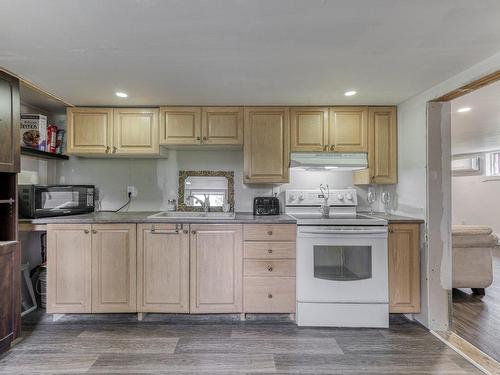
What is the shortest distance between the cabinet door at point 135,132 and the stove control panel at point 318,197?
1.48m

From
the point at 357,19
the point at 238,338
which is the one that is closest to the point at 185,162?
the point at 238,338

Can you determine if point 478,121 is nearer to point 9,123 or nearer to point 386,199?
point 386,199

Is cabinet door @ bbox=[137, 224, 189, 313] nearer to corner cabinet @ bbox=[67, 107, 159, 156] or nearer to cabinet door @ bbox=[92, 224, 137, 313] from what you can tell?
cabinet door @ bbox=[92, 224, 137, 313]

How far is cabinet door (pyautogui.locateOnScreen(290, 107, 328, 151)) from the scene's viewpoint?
2779 millimetres

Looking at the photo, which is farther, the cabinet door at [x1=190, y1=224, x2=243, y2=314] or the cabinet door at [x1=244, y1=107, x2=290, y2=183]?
the cabinet door at [x1=244, y1=107, x2=290, y2=183]

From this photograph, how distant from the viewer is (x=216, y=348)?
205 cm

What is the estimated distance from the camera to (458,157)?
265 inches

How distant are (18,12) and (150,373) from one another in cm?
218

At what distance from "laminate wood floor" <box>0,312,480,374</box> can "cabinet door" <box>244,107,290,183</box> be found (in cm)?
140

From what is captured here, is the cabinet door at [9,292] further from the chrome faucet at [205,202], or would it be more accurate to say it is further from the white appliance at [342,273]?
the white appliance at [342,273]

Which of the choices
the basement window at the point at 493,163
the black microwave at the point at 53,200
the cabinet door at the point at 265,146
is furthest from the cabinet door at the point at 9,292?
the basement window at the point at 493,163

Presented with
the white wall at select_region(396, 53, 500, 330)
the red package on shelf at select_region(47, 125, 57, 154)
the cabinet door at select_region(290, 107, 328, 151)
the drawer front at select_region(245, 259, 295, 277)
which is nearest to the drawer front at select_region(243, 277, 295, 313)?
the drawer front at select_region(245, 259, 295, 277)

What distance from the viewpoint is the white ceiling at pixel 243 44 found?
4.37 ft

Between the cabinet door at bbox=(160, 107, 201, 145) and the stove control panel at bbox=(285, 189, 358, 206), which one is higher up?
the cabinet door at bbox=(160, 107, 201, 145)
